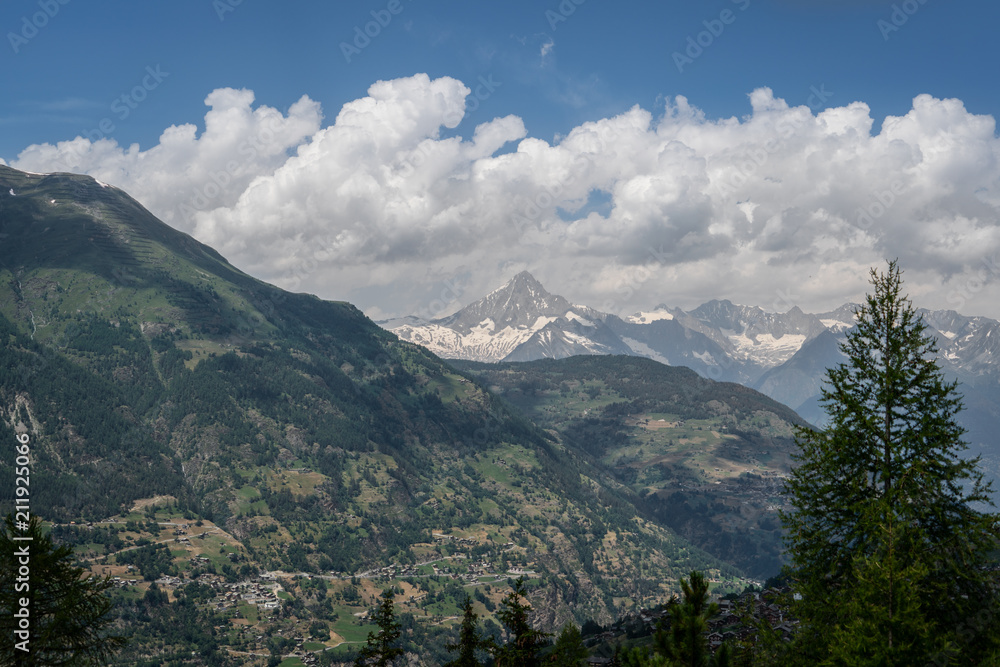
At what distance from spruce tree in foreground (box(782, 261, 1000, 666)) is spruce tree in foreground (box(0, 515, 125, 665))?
36494mm

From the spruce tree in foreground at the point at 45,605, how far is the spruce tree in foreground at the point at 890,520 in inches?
1437

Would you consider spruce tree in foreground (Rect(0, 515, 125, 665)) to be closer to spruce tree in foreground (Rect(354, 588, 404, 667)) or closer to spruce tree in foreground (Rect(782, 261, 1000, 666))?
spruce tree in foreground (Rect(354, 588, 404, 667))

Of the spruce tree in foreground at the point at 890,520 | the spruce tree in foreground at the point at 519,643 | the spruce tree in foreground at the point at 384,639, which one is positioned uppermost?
the spruce tree in foreground at the point at 890,520

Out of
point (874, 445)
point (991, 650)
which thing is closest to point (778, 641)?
point (991, 650)

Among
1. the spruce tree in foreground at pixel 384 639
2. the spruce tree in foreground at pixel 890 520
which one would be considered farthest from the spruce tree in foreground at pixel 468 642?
the spruce tree in foreground at pixel 890 520

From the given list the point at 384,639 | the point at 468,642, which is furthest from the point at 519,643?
the point at 384,639

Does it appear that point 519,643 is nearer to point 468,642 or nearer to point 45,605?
point 468,642

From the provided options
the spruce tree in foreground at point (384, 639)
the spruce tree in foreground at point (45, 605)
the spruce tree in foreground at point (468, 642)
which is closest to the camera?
the spruce tree in foreground at point (45, 605)

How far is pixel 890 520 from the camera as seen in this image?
96.2ft

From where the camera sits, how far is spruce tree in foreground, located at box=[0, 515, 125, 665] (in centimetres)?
3422

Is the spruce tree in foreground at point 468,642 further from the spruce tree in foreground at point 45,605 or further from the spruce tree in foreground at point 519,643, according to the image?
the spruce tree in foreground at point 45,605

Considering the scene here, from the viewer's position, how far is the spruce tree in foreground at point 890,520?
27969 millimetres

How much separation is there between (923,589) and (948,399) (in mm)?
9287

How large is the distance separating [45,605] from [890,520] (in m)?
41.9
